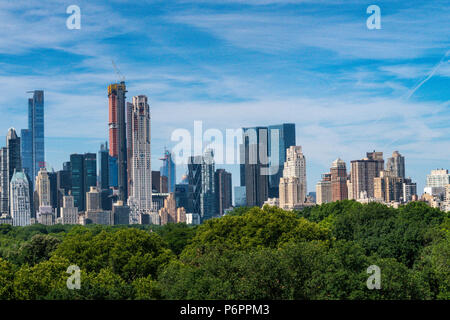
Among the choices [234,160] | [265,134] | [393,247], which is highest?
[265,134]

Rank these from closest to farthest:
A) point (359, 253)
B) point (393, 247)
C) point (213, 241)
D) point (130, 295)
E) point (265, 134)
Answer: point (130, 295) < point (359, 253) < point (213, 241) < point (393, 247) < point (265, 134)

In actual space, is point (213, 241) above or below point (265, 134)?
below

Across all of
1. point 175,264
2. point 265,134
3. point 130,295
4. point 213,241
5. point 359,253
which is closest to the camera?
point 130,295
